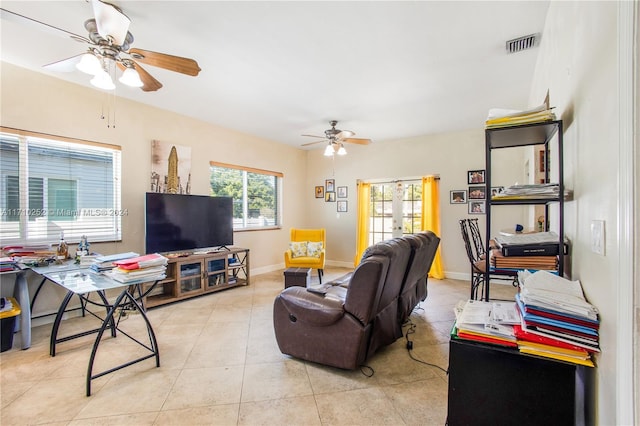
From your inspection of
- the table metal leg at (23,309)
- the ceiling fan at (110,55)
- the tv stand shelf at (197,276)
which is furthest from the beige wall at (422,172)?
the table metal leg at (23,309)

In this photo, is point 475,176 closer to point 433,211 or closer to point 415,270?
point 433,211

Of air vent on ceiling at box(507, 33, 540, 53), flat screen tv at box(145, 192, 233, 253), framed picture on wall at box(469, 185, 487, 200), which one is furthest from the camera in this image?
framed picture on wall at box(469, 185, 487, 200)

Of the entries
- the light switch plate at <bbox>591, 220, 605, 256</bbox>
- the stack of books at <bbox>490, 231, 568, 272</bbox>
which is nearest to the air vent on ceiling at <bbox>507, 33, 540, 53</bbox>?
the stack of books at <bbox>490, 231, 568, 272</bbox>

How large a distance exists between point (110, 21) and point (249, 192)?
3801 millimetres

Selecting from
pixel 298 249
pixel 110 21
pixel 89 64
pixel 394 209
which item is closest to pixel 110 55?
pixel 89 64

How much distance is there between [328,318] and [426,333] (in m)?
1.37

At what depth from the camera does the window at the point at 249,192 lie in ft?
16.2

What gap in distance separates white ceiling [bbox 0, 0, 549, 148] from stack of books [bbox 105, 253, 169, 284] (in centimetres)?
154

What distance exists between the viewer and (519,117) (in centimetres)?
154

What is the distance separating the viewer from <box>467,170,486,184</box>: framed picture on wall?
16.1ft

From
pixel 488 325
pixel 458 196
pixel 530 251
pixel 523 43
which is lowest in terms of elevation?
pixel 488 325

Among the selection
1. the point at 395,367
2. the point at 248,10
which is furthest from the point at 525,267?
the point at 248,10

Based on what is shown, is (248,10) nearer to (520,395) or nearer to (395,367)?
(520,395)

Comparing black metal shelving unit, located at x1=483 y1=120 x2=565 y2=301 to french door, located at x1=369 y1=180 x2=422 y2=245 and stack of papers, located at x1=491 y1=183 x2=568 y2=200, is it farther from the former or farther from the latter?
french door, located at x1=369 y1=180 x2=422 y2=245
